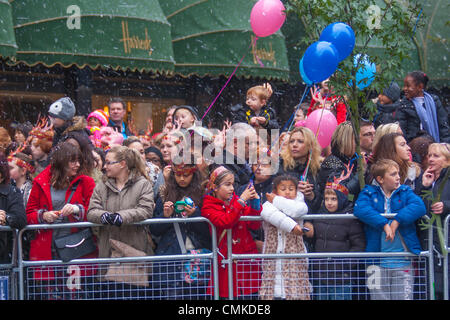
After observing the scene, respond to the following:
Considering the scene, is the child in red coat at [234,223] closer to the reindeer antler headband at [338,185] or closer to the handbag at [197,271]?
the handbag at [197,271]

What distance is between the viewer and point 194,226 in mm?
5723

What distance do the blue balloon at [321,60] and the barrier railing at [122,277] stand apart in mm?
1899

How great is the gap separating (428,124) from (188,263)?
4.14m

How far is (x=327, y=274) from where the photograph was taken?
548cm

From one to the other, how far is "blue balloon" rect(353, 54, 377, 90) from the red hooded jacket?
180 cm

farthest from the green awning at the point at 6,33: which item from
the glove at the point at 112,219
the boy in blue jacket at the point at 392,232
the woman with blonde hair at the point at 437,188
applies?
the woman with blonde hair at the point at 437,188

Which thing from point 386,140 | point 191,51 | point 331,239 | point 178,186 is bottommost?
point 331,239

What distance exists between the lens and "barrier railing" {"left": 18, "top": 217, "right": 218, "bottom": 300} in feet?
17.9

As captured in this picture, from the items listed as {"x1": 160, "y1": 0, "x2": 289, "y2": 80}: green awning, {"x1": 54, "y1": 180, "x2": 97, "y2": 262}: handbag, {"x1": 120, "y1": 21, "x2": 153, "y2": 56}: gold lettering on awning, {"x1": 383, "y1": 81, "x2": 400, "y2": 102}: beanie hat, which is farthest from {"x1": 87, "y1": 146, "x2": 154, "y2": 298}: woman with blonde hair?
{"x1": 160, "y1": 0, "x2": 289, "y2": 80}: green awning

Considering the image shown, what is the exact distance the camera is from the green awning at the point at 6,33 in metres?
9.12

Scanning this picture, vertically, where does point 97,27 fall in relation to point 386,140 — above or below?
above

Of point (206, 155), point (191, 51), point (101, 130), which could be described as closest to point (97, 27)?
point (191, 51)

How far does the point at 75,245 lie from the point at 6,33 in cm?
478

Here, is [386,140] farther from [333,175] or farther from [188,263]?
[188,263]
